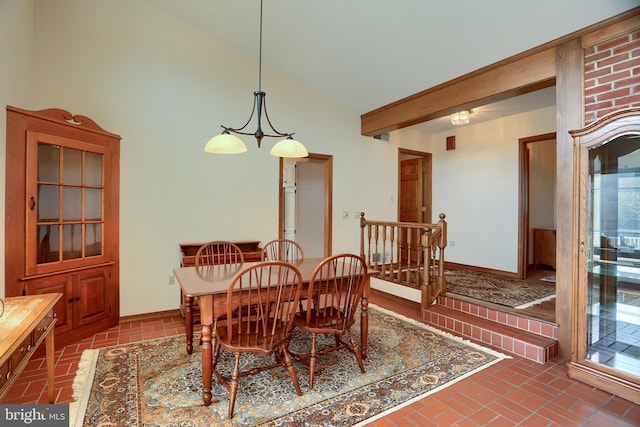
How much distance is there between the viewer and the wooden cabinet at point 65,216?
252 cm

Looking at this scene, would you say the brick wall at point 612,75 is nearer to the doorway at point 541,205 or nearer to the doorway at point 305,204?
the doorway at point 541,205

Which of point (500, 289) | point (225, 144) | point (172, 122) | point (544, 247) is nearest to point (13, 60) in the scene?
point (172, 122)

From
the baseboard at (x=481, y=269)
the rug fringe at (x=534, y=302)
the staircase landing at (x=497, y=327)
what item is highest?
the baseboard at (x=481, y=269)

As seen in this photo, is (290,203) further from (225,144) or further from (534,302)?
(534,302)

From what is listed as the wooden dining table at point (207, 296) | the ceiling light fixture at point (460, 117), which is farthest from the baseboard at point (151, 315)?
the ceiling light fixture at point (460, 117)

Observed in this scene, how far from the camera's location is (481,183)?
5.47 m

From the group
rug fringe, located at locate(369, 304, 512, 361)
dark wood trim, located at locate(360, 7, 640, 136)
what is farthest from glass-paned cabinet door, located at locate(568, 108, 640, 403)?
dark wood trim, located at locate(360, 7, 640, 136)

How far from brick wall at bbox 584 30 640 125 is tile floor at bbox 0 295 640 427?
2030 mm

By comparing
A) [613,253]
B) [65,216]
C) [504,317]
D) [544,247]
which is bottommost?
[504,317]

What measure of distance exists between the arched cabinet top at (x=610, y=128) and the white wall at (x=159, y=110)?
10.9ft

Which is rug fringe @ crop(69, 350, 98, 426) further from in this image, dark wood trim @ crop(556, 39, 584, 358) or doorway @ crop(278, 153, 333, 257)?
dark wood trim @ crop(556, 39, 584, 358)

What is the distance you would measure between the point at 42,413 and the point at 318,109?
4.42m

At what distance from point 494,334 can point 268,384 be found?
83.9 inches

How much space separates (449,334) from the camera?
3195 millimetres
